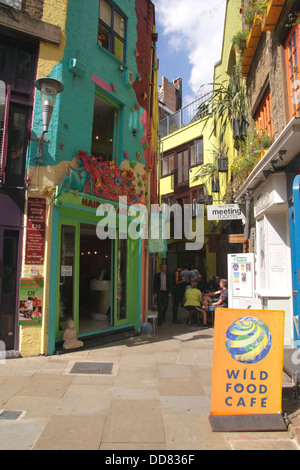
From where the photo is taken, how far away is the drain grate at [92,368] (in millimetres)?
6052

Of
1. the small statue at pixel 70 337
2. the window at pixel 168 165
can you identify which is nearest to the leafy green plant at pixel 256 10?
the small statue at pixel 70 337

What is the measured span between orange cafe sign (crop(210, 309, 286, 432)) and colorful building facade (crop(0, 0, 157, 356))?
4157mm

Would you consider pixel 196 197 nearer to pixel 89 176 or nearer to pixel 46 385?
pixel 89 176

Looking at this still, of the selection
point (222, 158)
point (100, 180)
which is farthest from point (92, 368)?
point (222, 158)

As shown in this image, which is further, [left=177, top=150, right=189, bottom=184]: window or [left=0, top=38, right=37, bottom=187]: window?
[left=177, top=150, right=189, bottom=184]: window

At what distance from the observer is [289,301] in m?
7.24

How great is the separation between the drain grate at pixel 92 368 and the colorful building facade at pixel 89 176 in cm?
101

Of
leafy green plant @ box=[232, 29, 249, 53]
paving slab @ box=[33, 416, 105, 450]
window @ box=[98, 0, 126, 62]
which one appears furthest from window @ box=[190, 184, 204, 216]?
paving slab @ box=[33, 416, 105, 450]

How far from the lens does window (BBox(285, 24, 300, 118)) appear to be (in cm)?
655

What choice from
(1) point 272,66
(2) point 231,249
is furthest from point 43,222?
(2) point 231,249

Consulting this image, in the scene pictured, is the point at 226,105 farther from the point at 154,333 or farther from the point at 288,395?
the point at 288,395

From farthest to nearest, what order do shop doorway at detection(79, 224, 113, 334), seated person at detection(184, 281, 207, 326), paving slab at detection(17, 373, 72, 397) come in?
seated person at detection(184, 281, 207, 326)
shop doorway at detection(79, 224, 113, 334)
paving slab at detection(17, 373, 72, 397)

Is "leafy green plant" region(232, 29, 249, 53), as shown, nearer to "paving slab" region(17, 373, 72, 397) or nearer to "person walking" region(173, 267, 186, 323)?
"person walking" region(173, 267, 186, 323)

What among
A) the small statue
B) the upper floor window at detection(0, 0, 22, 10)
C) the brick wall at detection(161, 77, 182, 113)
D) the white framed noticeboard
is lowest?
the small statue
